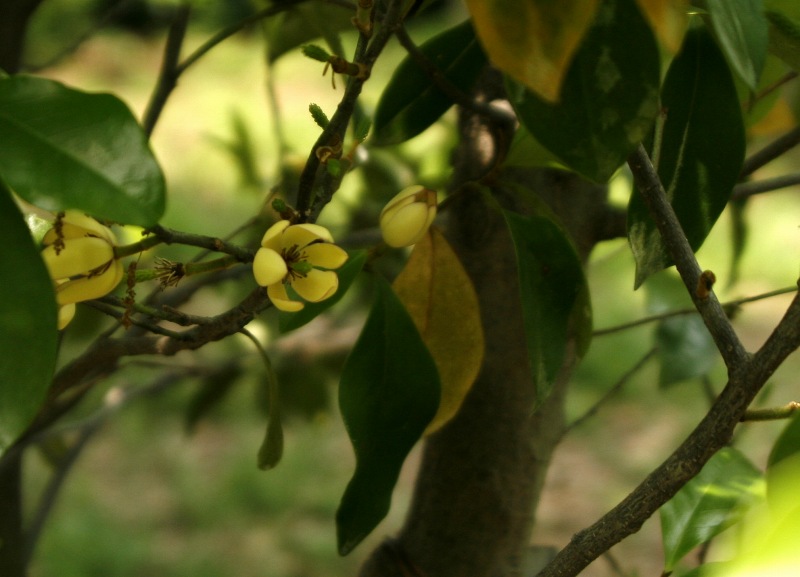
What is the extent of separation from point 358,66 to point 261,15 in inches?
11.2

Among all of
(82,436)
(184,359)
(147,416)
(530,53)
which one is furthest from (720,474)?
(147,416)

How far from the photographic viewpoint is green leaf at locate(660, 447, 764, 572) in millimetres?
400

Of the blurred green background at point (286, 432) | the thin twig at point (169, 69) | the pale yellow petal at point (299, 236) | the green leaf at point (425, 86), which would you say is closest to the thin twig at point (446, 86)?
the green leaf at point (425, 86)

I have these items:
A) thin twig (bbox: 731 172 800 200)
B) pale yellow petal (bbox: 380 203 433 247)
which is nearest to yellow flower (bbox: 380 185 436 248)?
pale yellow petal (bbox: 380 203 433 247)

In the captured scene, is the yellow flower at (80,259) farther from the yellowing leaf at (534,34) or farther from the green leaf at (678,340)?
the green leaf at (678,340)

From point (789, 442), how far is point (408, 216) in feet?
0.49

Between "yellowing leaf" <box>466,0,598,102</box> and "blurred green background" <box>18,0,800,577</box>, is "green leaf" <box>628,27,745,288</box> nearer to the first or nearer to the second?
"yellowing leaf" <box>466,0,598,102</box>

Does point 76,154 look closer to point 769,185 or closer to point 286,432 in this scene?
point 769,185

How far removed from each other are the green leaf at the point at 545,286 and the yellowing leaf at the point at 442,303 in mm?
51

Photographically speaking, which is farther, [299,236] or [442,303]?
[442,303]

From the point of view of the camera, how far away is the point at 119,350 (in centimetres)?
37

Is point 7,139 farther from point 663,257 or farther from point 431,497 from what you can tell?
point 431,497

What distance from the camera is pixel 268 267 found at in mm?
279

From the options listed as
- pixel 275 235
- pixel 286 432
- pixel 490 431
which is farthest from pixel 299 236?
pixel 286 432
